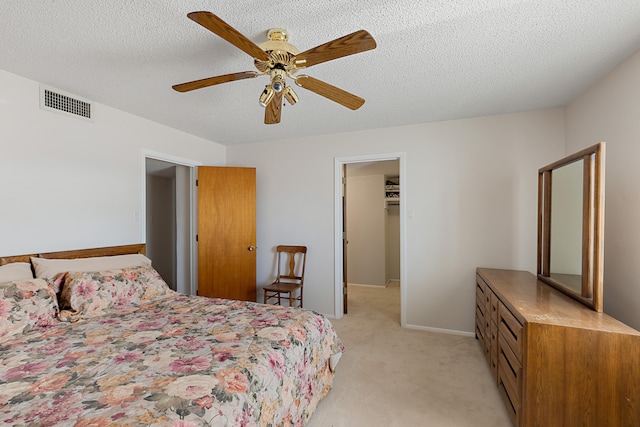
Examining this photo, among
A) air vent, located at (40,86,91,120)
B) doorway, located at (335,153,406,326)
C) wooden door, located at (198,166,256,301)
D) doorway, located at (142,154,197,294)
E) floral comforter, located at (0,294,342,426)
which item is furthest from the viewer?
doorway, located at (335,153,406,326)

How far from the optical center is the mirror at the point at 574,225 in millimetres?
1718

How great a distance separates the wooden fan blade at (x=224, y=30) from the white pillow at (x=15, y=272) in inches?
82.7

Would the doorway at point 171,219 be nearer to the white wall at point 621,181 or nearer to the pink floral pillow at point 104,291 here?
the pink floral pillow at point 104,291

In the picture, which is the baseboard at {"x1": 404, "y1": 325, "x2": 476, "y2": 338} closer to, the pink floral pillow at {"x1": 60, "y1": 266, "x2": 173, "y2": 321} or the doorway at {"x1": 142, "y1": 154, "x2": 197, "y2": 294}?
the pink floral pillow at {"x1": 60, "y1": 266, "x2": 173, "y2": 321}

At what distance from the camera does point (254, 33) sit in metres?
1.66

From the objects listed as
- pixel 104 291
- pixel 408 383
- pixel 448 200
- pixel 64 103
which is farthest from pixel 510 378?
pixel 64 103

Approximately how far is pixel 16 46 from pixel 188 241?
8.70 feet

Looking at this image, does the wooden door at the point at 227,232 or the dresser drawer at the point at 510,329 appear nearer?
the dresser drawer at the point at 510,329

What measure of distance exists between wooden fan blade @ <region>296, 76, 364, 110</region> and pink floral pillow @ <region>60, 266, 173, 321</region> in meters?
2.01

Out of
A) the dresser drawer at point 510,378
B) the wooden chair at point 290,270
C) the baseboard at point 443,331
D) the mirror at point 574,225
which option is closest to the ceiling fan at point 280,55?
the mirror at point 574,225

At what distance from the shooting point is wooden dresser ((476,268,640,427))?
1.44 metres

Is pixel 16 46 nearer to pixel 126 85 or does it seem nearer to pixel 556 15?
pixel 126 85

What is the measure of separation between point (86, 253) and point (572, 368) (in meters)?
3.56

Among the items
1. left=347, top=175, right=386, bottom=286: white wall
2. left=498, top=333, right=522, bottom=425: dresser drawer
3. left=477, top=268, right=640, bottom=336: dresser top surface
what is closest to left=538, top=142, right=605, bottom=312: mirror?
left=477, top=268, right=640, bottom=336: dresser top surface
